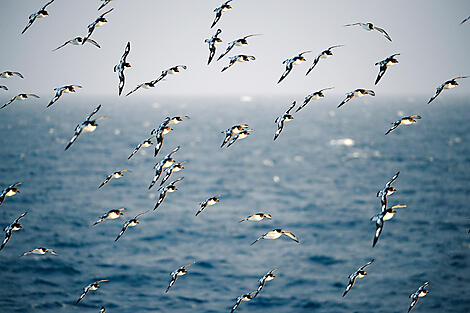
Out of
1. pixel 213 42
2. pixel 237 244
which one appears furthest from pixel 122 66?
pixel 237 244

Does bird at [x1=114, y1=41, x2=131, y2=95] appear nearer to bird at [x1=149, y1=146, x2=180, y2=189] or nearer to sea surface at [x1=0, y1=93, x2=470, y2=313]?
bird at [x1=149, y1=146, x2=180, y2=189]

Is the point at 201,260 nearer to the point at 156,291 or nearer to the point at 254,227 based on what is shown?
the point at 156,291

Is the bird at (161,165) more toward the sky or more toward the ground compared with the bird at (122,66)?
more toward the ground

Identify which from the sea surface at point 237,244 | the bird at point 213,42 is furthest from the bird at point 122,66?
the sea surface at point 237,244

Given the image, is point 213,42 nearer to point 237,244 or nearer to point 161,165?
point 161,165

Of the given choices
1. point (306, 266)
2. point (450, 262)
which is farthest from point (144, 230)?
point (450, 262)

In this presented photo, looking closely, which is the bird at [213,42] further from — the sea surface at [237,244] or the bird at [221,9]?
the sea surface at [237,244]

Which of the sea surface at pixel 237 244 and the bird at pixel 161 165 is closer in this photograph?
the bird at pixel 161 165

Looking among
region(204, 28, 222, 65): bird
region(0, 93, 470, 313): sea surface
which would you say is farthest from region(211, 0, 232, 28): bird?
region(0, 93, 470, 313): sea surface

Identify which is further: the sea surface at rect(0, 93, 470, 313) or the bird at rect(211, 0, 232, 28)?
the sea surface at rect(0, 93, 470, 313)

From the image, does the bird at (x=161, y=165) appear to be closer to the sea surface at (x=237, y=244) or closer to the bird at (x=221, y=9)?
the bird at (x=221, y=9)

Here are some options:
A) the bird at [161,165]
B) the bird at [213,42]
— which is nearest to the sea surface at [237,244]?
the bird at [161,165]

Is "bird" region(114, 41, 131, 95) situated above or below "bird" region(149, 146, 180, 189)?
above

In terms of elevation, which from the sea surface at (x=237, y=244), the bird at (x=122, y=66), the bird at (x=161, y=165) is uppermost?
the bird at (x=122, y=66)
